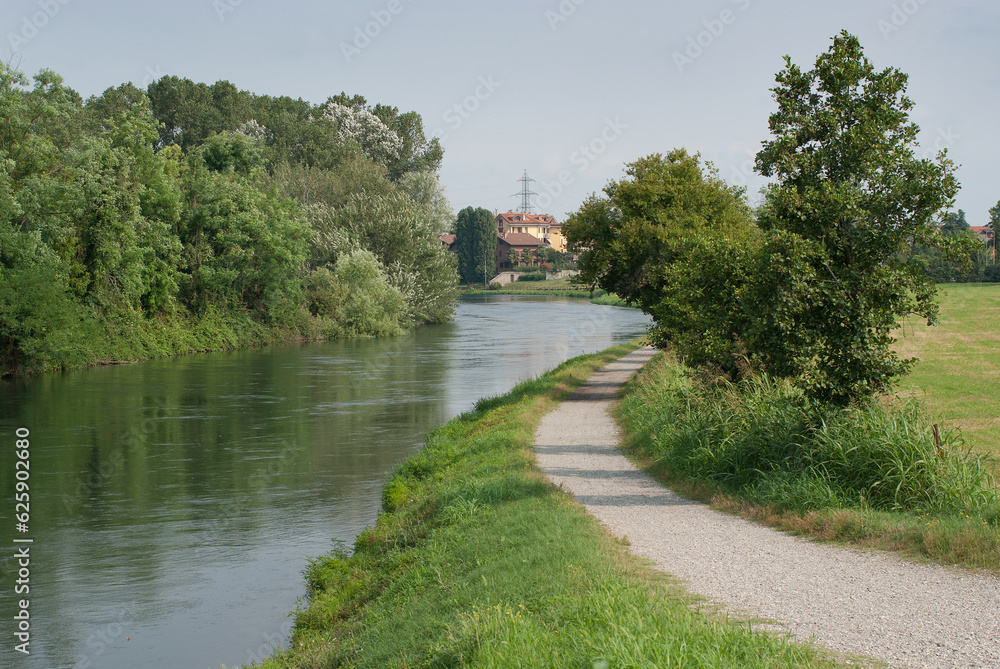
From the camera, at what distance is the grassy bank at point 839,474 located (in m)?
8.98

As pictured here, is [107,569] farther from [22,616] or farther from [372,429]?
[372,429]

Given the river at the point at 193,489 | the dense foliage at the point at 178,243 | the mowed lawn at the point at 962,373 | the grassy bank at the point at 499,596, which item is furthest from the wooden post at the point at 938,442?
the dense foliage at the point at 178,243

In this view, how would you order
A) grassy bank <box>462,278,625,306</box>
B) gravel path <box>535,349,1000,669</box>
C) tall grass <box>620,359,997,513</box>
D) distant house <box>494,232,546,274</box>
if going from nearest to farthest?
gravel path <box>535,349,1000,669</box> → tall grass <box>620,359,997,513</box> → grassy bank <box>462,278,625,306</box> → distant house <box>494,232,546,274</box>

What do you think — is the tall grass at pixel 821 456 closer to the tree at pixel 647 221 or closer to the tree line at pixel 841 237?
the tree line at pixel 841 237

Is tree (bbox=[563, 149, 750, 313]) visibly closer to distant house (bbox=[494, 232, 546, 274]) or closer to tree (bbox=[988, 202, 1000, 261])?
tree (bbox=[988, 202, 1000, 261])

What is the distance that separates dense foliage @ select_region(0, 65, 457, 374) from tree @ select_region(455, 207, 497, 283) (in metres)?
63.4

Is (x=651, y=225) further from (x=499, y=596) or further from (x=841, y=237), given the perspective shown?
(x=499, y=596)

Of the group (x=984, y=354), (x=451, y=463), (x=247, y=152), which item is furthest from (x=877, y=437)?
(x=247, y=152)

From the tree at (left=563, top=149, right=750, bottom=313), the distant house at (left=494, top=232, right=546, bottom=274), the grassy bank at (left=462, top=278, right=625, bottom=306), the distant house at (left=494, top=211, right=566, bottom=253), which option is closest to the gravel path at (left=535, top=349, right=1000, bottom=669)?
the tree at (left=563, top=149, right=750, bottom=313)

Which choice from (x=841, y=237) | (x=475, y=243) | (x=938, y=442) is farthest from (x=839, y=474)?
(x=475, y=243)

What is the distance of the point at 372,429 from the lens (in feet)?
76.0

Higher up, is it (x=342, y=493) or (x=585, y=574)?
(x=585, y=574)

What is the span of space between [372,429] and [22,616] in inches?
499

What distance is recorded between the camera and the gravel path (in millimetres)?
6289
